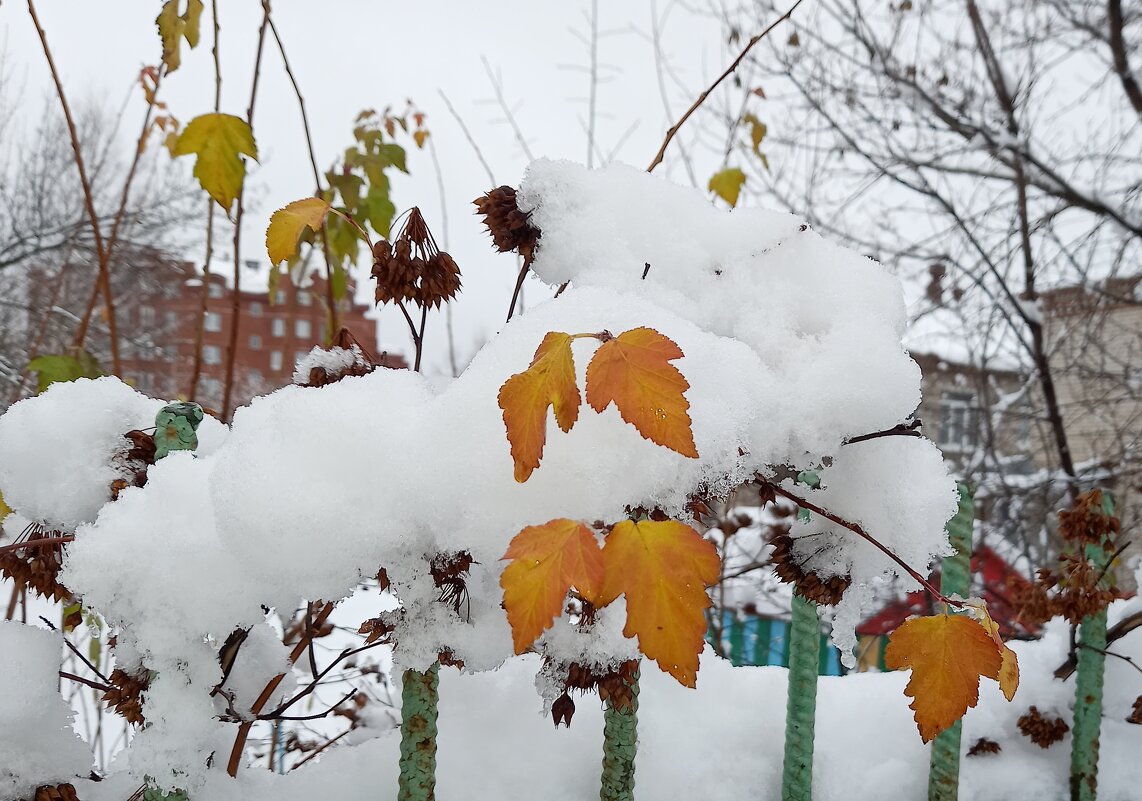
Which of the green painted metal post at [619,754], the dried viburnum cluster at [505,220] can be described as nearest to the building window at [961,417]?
the green painted metal post at [619,754]

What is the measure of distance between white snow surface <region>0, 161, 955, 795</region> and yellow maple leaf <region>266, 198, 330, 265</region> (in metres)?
0.18

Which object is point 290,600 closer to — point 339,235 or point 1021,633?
point 339,235

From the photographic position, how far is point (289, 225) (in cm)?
81

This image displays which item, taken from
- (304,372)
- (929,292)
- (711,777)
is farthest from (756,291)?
(929,292)

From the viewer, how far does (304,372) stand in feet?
2.74

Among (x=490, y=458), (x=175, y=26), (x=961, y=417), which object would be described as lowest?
(x=490, y=458)

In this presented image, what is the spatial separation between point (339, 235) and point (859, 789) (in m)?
1.67

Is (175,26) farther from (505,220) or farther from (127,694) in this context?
(127,694)

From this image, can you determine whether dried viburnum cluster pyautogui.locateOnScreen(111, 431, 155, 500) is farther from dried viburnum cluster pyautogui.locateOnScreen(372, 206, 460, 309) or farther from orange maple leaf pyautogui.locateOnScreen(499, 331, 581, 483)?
orange maple leaf pyautogui.locateOnScreen(499, 331, 581, 483)

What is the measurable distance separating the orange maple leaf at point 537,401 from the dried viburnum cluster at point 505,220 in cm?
30

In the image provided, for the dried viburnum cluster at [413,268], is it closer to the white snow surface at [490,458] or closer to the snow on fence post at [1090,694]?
the white snow surface at [490,458]

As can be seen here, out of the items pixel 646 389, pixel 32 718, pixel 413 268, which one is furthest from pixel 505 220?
pixel 32 718

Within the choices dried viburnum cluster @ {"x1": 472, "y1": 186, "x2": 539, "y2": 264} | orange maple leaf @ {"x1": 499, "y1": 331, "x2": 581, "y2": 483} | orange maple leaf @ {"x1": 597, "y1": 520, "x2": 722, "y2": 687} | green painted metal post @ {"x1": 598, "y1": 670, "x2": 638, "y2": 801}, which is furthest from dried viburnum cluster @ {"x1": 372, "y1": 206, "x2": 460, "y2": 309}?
green painted metal post @ {"x1": 598, "y1": 670, "x2": 638, "y2": 801}

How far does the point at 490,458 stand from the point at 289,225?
423 millimetres
